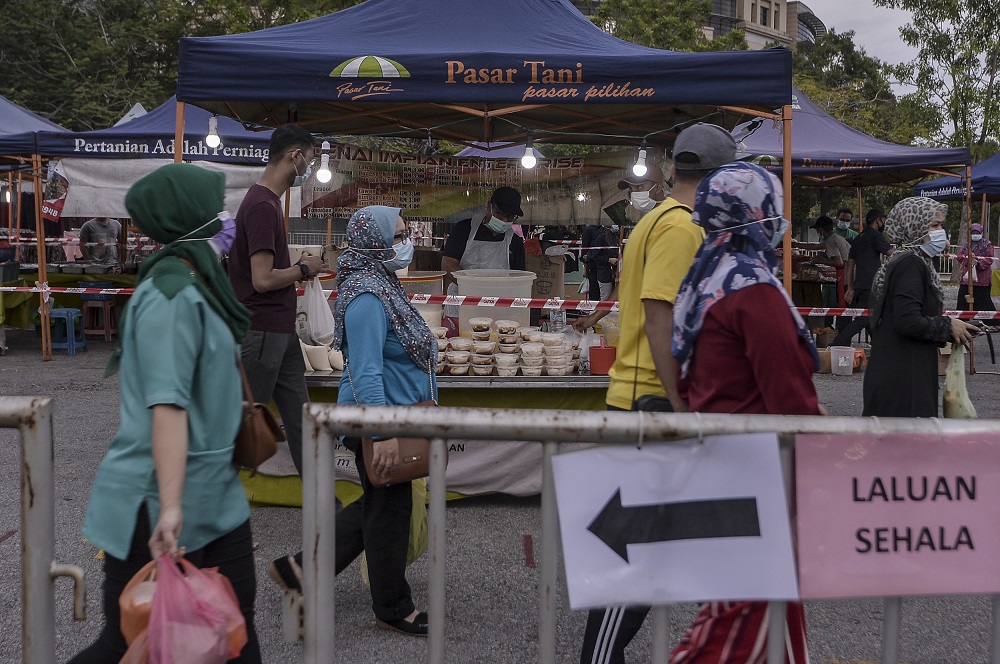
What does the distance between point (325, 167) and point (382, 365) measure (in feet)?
12.9

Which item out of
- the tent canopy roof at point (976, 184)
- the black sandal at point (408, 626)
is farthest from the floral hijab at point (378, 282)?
the tent canopy roof at point (976, 184)

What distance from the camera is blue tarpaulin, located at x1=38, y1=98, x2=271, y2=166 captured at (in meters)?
10.6

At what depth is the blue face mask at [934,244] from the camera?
468 centimetres

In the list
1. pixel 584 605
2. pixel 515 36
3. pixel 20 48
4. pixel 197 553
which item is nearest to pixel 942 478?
pixel 584 605

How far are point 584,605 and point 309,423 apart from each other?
0.75 m

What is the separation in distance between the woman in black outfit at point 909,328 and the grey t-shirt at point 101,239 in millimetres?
13679

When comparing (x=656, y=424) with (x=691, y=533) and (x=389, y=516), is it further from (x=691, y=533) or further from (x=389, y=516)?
(x=389, y=516)

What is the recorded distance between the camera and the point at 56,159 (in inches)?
468

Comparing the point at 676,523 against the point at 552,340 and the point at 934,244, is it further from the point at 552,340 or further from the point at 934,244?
the point at 552,340

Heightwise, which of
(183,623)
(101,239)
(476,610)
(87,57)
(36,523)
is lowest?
(476,610)

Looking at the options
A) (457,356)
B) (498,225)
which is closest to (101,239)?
(498,225)

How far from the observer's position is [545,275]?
8102 millimetres

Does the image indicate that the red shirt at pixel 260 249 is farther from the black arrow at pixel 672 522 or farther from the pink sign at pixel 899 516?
the pink sign at pixel 899 516

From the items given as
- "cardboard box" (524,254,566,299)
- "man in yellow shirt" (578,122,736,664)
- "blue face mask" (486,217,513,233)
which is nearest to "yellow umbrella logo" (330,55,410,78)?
"blue face mask" (486,217,513,233)
